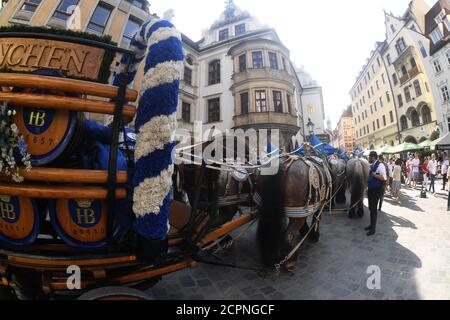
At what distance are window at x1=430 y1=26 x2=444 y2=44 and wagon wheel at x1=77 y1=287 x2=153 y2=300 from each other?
3090 cm

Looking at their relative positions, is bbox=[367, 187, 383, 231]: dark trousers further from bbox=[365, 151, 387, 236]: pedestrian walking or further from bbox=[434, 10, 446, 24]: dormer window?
bbox=[434, 10, 446, 24]: dormer window

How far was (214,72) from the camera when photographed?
20062 millimetres

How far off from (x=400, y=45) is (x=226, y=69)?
2359cm

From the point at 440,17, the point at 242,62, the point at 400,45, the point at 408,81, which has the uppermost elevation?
the point at 400,45

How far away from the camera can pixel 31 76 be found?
4.19ft

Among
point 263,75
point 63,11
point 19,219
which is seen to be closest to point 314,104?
point 263,75

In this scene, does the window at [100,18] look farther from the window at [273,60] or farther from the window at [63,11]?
the window at [273,60]

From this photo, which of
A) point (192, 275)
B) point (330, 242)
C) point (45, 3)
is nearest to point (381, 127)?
point (330, 242)

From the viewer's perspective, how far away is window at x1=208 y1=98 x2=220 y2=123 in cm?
1934

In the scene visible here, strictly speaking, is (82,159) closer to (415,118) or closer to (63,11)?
(63,11)

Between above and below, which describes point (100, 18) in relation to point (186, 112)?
above

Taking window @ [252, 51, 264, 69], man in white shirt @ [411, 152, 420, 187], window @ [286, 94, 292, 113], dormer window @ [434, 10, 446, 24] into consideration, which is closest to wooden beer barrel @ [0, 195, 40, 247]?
man in white shirt @ [411, 152, 420, 187]

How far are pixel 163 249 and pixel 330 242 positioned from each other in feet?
12.9

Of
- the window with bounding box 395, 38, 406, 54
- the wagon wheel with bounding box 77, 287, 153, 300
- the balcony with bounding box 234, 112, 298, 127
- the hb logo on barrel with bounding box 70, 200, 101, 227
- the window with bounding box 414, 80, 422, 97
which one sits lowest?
the wagon wheel with bounding box 77, 287, 153, 300
